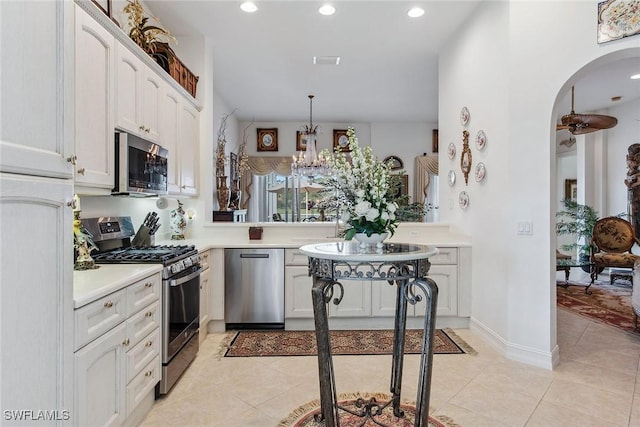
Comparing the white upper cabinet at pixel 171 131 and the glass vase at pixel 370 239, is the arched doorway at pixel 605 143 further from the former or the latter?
the white upper cabinet at pixel 171 131

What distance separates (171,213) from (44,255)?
267 centimetres

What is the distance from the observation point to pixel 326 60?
4.66 m

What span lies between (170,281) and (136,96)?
1329 millimetres

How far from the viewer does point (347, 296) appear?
362cm

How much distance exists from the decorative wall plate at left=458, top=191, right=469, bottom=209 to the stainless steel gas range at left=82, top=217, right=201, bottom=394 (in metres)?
2.63

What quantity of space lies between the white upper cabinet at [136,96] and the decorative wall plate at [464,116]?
288 cm

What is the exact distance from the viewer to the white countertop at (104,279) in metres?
1.56

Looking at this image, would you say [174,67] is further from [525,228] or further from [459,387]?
[459,387]

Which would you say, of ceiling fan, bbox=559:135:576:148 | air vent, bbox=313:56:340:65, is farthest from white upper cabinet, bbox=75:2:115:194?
ceiling fan, bbox=559:135:576:148

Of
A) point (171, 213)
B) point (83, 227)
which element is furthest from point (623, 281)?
point (83, 227)

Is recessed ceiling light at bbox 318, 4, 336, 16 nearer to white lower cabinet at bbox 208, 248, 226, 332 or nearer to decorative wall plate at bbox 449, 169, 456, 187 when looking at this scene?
decorative wall plate at bbox 449, 169, 456, 187

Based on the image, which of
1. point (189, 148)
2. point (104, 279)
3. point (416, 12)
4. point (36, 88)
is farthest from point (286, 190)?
point (36, 88)

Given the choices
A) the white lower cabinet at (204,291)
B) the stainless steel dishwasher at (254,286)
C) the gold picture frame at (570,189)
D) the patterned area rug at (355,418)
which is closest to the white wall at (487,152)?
the patterned area rug at (355,418)

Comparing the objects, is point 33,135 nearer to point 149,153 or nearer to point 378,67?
point 149,153
